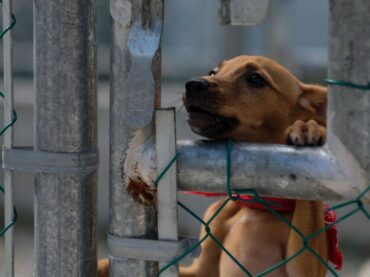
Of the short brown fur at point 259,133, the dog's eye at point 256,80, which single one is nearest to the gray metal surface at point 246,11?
the short brown fur at point 259,133

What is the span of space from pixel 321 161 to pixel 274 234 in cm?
109

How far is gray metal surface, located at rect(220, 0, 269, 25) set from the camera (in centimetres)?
116

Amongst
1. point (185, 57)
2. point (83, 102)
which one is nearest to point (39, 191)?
point (83, 102)

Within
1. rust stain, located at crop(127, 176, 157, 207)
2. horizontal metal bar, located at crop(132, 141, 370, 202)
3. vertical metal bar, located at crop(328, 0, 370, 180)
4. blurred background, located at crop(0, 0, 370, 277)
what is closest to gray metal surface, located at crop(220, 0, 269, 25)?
vertical metal bar, located at crop(328, 0, 370, 180)

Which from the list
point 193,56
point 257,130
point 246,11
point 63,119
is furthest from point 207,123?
point 193,56

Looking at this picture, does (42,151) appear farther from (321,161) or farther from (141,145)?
(321,161)

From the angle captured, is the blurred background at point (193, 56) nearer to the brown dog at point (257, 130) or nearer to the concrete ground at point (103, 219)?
the concrete ground at point (103, 219)

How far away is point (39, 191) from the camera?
1.36 metres

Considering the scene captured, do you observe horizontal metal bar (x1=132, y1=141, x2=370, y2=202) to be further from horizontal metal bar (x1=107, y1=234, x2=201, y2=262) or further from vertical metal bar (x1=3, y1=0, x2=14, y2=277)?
vertical metal bar (x1=3, y1=0, x2=14, y2=277)

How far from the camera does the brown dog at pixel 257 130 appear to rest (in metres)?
1.93

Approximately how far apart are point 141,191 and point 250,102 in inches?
44.7

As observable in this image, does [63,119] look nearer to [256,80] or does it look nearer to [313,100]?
[256,80]

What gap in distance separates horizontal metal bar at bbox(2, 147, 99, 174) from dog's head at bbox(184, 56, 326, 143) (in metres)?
0.53

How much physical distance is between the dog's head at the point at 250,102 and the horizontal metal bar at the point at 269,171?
61 cm
